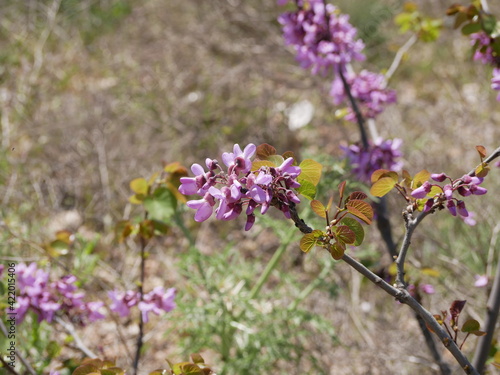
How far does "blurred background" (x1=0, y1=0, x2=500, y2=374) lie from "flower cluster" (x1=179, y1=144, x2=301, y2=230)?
1.02 metres

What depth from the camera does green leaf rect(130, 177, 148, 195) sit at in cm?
160

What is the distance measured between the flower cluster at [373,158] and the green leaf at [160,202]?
73cm

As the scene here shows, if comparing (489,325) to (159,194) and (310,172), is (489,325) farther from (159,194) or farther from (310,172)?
(159,194)

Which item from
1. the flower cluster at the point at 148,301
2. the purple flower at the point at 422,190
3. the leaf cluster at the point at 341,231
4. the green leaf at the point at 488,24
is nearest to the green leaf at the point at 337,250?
the leaf cluster at the point at 341,231

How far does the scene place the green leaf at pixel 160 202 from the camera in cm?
160

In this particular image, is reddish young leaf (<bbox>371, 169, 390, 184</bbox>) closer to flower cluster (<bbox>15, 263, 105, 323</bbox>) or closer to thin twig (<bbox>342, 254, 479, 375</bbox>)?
thin twig (<bbox>342, 254, 479, 375</bbox>)

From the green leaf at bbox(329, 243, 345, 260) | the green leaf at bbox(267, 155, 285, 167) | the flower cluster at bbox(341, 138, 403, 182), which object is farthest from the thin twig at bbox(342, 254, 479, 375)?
the flower cluster at bbox(341, 138, 403, 182)

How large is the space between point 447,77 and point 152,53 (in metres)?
2.92

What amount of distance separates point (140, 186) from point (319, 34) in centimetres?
98

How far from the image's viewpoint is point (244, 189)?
3.16 ft

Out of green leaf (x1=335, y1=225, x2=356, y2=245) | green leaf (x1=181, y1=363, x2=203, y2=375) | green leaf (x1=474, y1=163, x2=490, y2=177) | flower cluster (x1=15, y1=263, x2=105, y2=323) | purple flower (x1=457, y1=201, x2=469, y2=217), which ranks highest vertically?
green leaf (x1=474, y1=163, x2=490, y2=177)

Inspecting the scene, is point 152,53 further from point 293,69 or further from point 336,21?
point 336,21

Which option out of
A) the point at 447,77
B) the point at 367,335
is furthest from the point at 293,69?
the point at 367,335

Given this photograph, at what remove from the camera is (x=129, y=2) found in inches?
233
